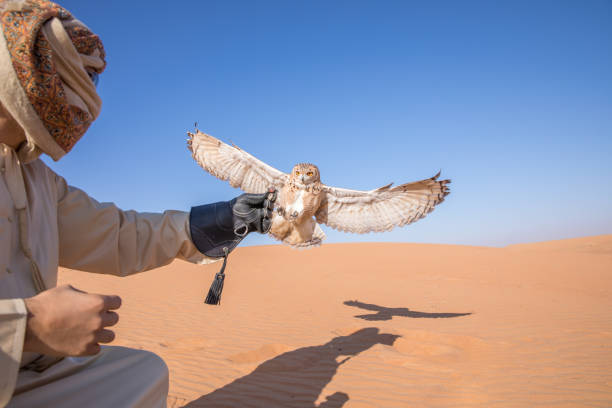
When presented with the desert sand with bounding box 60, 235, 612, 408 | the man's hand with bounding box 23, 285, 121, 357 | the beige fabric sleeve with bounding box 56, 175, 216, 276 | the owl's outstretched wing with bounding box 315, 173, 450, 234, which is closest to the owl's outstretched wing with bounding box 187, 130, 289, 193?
the owl's outstretched wing with bounding box 315, 173, 450, 234

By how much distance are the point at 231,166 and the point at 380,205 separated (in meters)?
2.59

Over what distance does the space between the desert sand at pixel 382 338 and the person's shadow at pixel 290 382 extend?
0.02 meters

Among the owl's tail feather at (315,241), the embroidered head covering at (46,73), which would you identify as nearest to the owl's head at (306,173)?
the owl's tail feather at (315,241)

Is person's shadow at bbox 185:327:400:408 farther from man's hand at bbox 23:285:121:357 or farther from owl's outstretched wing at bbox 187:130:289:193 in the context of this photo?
owl's outstretched wing at bbox 187:130:289:193

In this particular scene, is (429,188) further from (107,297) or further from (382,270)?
(382,270)

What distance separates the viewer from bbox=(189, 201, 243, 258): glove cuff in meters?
2.02

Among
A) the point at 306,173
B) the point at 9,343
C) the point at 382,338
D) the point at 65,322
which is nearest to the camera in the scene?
the point at 9,343

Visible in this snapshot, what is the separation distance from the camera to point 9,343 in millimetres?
953

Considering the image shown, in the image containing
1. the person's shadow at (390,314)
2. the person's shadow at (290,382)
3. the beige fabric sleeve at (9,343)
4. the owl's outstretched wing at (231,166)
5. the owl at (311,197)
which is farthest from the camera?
the person's shadow at (390,314)

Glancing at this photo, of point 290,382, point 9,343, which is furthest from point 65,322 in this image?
point 290,382

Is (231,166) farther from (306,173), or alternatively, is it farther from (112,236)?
(112,236)

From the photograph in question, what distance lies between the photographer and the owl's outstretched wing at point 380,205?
531cm

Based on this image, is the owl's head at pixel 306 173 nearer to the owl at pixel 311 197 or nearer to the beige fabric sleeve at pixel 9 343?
the owl at pixel 311 197

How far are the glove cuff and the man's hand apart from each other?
0.90 meters
